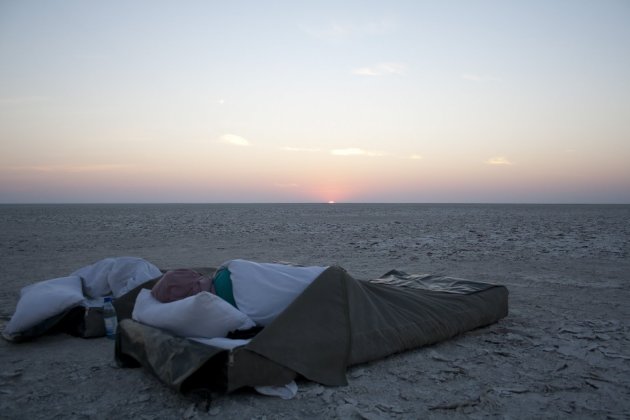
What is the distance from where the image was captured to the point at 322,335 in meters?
A: 3.89

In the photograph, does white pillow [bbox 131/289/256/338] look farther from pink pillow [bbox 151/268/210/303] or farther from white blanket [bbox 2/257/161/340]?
white blanket [bbox 2/257/161/340]

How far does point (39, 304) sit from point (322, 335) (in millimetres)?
3188

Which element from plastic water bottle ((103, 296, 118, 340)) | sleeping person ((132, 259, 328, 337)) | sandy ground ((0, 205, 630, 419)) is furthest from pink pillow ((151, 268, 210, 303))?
plastic water bottle ((103, 296, 118, 340))

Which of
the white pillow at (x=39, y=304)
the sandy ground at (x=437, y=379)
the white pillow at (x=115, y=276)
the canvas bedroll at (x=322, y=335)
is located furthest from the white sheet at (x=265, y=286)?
the white pillow at (x=39, y=304)

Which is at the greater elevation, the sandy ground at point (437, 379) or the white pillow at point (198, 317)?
the white pillow at point (198, 317)

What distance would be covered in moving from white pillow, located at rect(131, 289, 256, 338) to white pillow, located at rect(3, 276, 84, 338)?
156 cm

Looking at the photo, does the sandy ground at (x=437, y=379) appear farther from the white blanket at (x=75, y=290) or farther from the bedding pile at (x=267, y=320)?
the white blanket at (x=75, y=290)

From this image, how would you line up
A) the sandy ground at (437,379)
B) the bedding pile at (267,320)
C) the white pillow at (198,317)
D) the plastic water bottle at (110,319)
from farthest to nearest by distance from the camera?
1. the plastic water bottle at (110,319)
2. the white pillow at (198,317)
3. the bedding pile at (267,320)
4. the sandy ground at (437,379)

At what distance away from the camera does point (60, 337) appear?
199 inches

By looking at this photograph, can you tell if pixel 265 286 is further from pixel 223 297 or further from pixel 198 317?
pixel 198 317

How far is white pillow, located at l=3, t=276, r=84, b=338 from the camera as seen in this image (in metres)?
4.82

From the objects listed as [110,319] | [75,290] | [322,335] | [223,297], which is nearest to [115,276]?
[75,290]

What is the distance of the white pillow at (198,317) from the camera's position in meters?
3.89

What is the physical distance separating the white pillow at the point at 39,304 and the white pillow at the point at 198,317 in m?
1.56
